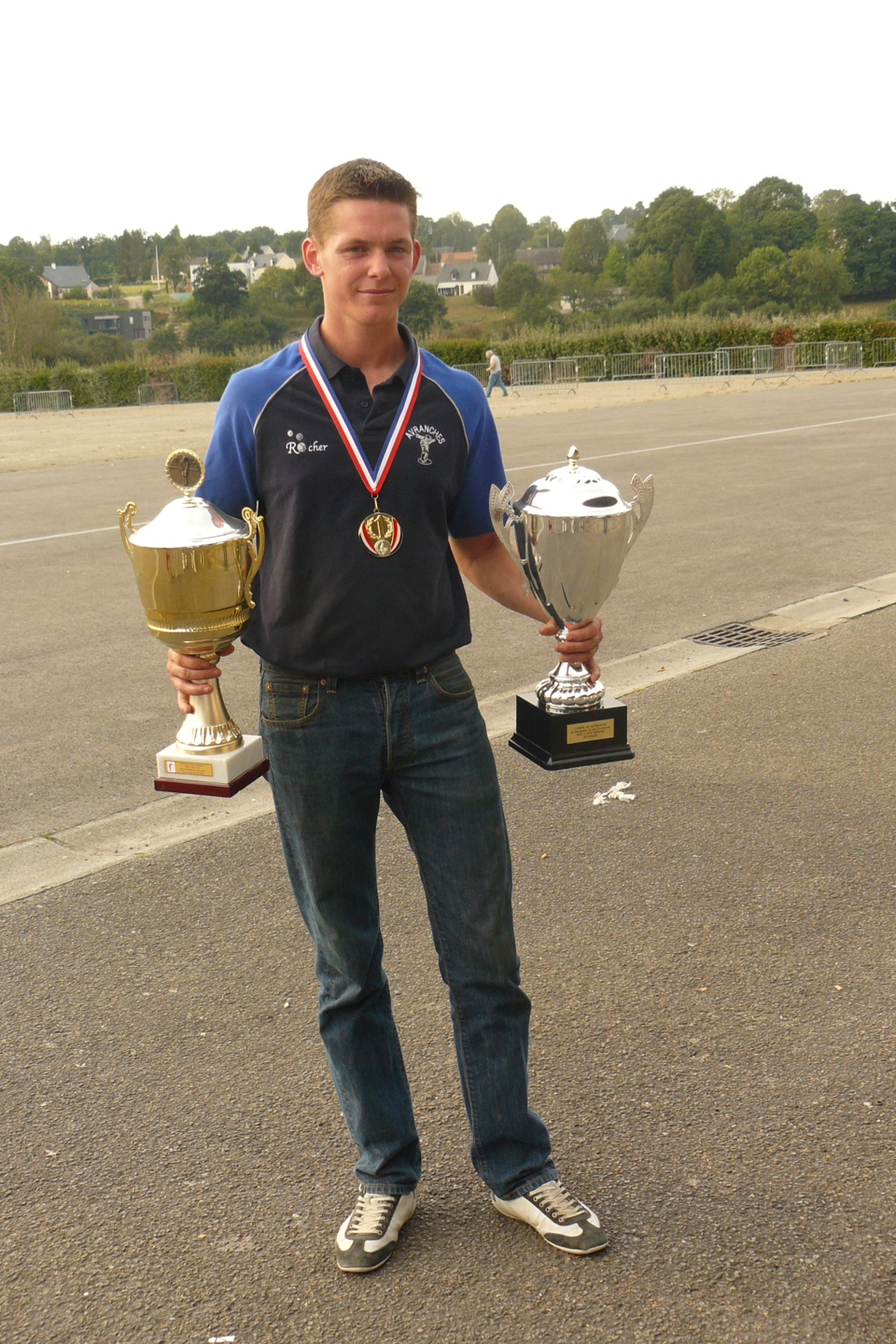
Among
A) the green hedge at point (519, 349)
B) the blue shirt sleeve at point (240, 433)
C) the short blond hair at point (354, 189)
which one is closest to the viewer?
the short blond hair at point (354, 189)

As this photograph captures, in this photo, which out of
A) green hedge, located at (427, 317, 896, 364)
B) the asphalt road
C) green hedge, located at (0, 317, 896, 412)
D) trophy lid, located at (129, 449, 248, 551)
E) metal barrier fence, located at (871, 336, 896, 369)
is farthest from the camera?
green hedge, located at (0, 317, 896, 412)

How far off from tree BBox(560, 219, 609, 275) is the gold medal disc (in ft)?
501

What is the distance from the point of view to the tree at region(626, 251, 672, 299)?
120750mm

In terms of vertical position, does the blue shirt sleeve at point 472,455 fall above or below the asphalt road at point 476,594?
above

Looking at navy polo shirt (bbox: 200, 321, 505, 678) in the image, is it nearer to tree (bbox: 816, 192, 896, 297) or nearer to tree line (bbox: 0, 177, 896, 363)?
tree line (bbox: 0, 177, 896, 363)

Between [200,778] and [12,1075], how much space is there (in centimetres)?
111

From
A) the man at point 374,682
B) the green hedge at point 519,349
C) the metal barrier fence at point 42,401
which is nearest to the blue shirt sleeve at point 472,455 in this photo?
the man at point 374,682

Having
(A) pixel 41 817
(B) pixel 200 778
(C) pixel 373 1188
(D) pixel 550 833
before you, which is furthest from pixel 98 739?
(C) pixel 373 1188

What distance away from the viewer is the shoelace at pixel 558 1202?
2.71m

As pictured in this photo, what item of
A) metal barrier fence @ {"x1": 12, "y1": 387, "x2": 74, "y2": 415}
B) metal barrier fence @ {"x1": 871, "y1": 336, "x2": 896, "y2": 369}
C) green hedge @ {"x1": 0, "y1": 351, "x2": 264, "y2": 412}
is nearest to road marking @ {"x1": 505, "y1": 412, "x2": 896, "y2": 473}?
metal barrier fence @ {"x1": 871, "y1": 336, "x2": 896, "y2": 369}

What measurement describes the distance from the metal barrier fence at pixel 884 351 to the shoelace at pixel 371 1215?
52.0 m

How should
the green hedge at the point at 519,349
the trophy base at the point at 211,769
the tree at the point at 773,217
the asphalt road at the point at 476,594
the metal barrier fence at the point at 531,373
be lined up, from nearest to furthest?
1. the trophy base at the point at 211,769
2. the asphalt road at the point at 476,594
3. the green hedge at the point at 519,349
4. the metal barrier fence at the point at 531,373
5. the tree at the point at 773,217

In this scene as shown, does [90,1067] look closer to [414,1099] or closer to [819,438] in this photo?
[414,1099]

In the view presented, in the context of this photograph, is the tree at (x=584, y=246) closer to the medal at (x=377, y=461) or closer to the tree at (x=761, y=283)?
the tree at (x=761, y=283)
